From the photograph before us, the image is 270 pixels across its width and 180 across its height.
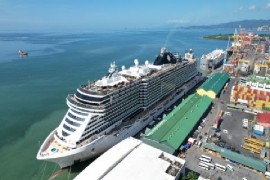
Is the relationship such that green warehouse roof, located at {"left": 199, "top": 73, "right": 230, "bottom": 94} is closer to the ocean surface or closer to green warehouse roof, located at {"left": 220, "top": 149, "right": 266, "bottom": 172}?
green warehouse roof, located at {"left": 220, "top": 149, "right": 266, "bottom": 172}

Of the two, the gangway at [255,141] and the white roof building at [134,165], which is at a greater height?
the white roof building at [134,165]

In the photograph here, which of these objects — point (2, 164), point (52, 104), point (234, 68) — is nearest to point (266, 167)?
point (2, 164)

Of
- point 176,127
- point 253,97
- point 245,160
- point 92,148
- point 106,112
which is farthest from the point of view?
point 253,97

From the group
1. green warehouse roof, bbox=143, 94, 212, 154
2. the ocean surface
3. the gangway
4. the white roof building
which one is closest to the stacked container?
green warehouse roof, bbox=143, 94, 212, 154

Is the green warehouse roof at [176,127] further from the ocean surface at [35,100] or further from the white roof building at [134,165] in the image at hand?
the ocean surface at [35,100]

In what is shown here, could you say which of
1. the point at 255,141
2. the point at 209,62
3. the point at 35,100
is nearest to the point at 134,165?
the point at 255,141

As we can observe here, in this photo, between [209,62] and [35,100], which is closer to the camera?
[35,100]

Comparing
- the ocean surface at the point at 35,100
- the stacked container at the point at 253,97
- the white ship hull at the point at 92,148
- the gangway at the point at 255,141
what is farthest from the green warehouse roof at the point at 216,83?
the ocean surface at the point at 35,100

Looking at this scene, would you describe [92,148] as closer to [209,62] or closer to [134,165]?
[134,165]
